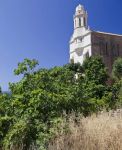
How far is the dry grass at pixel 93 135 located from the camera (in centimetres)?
730

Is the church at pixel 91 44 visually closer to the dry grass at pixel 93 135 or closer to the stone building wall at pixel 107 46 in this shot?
the stone building wall at pixel 107 46

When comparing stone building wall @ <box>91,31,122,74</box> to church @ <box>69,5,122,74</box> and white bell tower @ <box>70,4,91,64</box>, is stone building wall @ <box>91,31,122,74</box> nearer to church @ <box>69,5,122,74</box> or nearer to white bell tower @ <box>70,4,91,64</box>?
church @ <box>69,5,122,74</box>

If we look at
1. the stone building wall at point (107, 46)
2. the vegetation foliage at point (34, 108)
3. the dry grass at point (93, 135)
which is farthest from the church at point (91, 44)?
the dry grass at point (93, 135)

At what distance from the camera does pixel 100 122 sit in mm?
8164

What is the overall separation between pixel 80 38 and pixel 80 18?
4.79 m

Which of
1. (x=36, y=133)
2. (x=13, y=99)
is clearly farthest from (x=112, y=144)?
(x=13, y=99)

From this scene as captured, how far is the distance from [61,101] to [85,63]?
1351 inches

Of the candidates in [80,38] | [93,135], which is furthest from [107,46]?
[93,135]

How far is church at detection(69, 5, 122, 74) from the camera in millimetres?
54781

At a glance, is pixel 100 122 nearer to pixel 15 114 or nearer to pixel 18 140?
pixel 18 140

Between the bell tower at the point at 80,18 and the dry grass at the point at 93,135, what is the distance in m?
50.8

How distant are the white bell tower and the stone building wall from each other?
3.50 ft

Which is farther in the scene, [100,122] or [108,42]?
[108,42]

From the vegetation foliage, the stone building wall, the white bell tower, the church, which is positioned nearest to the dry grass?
the vegetation foliage
